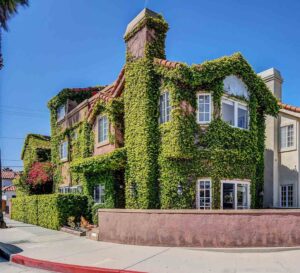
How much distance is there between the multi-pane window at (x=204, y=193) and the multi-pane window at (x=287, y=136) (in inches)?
259

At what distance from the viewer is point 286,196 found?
60.4 ft

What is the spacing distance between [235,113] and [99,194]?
8.62 m

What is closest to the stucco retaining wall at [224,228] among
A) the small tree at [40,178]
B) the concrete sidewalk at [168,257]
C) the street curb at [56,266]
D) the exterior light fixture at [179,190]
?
the concrete sidewalk at [168,257]

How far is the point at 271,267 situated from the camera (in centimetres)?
851

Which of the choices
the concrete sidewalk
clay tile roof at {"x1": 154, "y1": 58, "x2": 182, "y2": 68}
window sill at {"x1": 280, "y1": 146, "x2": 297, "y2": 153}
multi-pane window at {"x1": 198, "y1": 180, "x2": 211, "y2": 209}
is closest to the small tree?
the concrete sidewalk

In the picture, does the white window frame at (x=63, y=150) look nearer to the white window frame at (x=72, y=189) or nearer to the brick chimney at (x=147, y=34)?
the white window frame at (x=72, y=189)

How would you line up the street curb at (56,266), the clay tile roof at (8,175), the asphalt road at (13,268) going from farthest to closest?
the clay tile roof at (8,175)
the asphalt road at (13,268)
the street curb at (56,266)

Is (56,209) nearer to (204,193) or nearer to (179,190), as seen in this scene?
(179,190)

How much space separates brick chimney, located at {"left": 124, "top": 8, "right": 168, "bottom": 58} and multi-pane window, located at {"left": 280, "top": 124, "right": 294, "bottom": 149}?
791 cm

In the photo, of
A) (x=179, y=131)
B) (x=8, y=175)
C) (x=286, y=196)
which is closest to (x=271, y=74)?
(x=286, y=196)

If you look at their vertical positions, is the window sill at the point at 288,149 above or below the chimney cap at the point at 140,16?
below

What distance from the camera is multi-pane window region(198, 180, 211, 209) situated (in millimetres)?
14266

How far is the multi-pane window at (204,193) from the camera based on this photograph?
14.3m

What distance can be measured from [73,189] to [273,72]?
14.9 metres
